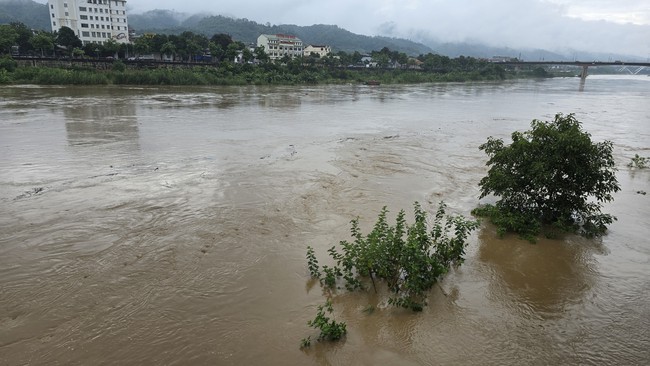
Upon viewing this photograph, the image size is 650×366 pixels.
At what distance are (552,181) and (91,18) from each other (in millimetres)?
80144

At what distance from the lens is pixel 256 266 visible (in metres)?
6.97

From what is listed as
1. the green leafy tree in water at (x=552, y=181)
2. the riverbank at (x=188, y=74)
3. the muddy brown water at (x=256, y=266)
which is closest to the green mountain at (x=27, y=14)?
the riverbank at (x=188, y=74)

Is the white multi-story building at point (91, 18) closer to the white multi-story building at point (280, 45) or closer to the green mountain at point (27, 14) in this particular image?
the white multi-story building at point (280, 45)

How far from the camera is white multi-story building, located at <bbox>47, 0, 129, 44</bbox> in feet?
224

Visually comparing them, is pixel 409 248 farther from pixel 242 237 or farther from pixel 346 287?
pixel 242 237

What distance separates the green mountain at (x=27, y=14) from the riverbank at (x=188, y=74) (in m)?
83.1

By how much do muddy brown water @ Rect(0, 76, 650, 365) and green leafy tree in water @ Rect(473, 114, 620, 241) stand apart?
0.46 meters

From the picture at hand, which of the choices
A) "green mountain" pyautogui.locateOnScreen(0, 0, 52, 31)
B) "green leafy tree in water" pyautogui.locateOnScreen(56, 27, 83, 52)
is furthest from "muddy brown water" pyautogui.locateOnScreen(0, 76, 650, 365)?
"green mountain" pyautogui.locateOnScreen(0, 0, 52, 31)

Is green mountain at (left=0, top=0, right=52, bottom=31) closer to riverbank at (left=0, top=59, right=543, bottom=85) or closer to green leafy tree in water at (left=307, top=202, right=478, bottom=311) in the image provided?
riverbank at (left=0, top=59, right=543, bottom=85)

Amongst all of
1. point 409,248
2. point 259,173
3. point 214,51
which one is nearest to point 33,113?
point 259,173

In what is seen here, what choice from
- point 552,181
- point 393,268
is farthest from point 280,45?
point 393,268

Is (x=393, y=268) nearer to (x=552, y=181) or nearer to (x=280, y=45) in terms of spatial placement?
(x=552, y=181)

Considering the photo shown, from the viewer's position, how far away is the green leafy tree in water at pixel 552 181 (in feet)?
27.1

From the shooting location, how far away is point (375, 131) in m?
21.2
